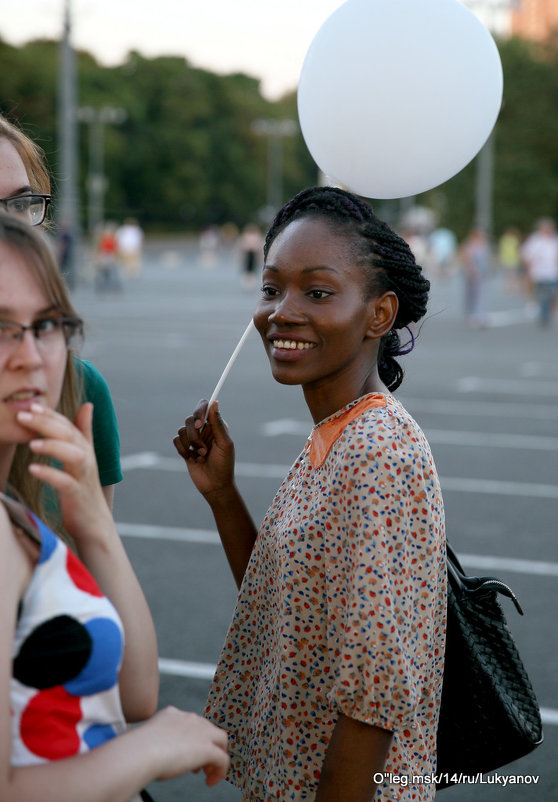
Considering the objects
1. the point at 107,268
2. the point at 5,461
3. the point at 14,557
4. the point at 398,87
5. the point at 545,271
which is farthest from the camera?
the point at 107,268

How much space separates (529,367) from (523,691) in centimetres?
1325

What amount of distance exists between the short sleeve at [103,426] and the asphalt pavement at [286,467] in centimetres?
35

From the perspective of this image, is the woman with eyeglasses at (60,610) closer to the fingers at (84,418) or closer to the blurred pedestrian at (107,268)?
the fingers at (84,418)

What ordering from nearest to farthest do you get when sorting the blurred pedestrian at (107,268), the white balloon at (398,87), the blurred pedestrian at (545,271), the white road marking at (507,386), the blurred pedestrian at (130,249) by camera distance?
the white balloon at (398,87), the white road marking at (507,386), the blurred pedestrian at (545,271), the blurred pedestrian at (107,268), the blurred pedestrian at (130,249)

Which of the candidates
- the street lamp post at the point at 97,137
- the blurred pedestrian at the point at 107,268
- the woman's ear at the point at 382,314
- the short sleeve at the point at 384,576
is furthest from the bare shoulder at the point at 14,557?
the street lamp post at the point at 97,137

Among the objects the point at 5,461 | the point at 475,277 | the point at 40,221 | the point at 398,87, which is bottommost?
the point at 475,277

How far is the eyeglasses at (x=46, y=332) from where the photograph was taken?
1.57m

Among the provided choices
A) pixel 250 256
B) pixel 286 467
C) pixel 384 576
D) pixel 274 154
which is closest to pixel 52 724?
pixel 384 576

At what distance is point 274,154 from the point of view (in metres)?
92.9

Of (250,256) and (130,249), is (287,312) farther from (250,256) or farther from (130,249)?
(130,249)

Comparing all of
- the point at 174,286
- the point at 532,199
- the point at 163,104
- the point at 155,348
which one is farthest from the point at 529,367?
the point at 163,104

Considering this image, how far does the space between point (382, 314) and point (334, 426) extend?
0.24 metres

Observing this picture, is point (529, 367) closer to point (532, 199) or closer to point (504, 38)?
point (532, 199)

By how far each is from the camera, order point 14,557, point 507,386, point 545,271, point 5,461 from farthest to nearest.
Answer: point 545,271
point 507,386
point 5,461
point 14,557
